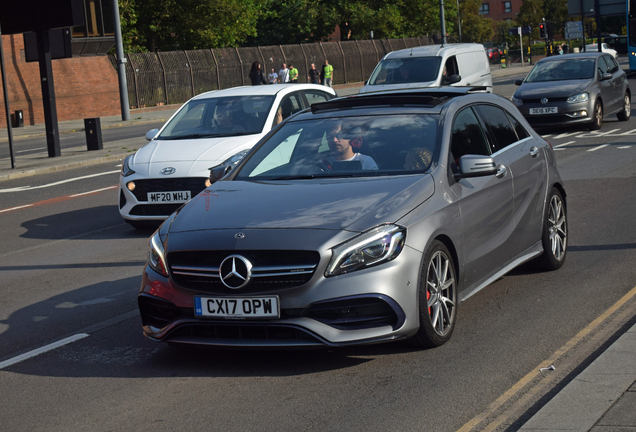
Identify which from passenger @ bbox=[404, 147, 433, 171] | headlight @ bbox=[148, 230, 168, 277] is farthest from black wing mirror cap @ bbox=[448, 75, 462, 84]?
headlight @ bbox=[148, 230, 168, 277]

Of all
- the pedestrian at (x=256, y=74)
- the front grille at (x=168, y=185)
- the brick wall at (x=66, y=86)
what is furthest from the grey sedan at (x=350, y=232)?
the pedestrian at (x=256, y=74)

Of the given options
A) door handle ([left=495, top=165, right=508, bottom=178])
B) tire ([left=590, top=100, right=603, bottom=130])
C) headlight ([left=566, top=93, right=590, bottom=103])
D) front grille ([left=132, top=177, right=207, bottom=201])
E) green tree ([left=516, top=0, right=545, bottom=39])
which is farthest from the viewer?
Result: green tree ([left=516, top=0, right=545, bottom=39])

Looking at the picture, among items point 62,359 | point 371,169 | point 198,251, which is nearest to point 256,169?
point 371,169

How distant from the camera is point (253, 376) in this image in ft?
16.6

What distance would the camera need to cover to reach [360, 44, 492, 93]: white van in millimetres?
21875

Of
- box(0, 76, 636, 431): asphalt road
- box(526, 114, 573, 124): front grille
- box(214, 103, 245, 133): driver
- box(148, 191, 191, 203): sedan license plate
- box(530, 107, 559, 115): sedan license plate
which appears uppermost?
box(214, 103, 245, 133): driver

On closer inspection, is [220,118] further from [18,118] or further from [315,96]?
[18,118]

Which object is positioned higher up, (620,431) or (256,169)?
(256,169)

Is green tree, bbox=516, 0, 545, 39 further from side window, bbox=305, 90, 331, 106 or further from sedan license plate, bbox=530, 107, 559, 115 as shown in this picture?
side window, bbox=305, 90, 331, 106

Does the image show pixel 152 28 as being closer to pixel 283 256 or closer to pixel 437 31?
pixel 437 31

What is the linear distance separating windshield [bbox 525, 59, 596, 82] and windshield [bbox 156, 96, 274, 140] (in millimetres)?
Answer: 10988

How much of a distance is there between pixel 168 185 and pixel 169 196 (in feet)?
0.43

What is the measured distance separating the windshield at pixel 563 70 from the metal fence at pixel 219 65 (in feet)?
84.5

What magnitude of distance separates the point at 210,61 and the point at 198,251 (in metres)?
44.3
